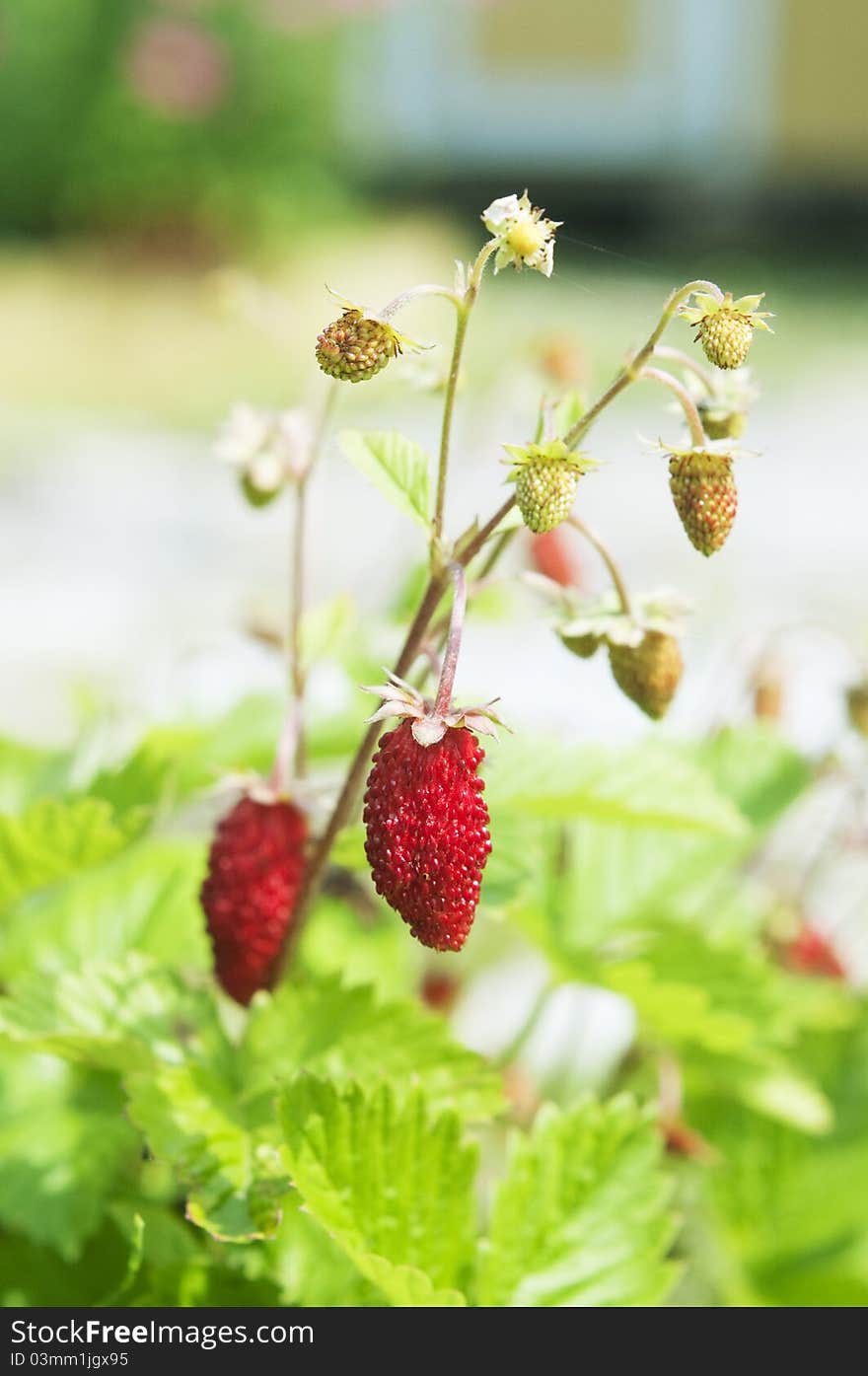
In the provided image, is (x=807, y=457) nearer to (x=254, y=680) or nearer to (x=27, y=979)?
(x=254, y=680)

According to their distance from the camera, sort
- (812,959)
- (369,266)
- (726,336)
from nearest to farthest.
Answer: (726,336) < (812,959) < (369,266)

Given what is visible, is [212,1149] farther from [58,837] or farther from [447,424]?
[447,424]

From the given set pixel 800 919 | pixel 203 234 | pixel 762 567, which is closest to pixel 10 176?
pixel 203 234

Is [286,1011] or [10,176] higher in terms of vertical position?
[10,176]

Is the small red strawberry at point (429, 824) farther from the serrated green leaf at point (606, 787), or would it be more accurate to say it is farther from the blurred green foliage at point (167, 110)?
the blurred green foliage at point (167, 110)

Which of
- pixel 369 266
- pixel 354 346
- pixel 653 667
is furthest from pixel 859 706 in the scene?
pixel 369 266

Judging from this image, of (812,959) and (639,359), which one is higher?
(639,359)
